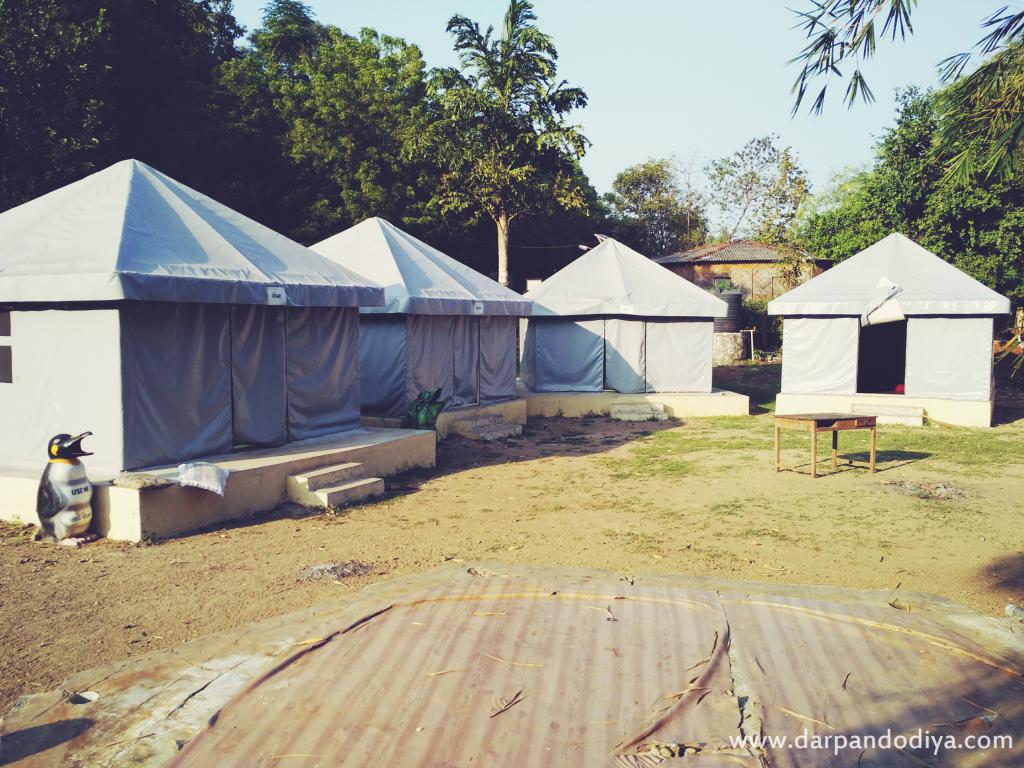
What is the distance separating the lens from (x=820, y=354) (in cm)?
1655

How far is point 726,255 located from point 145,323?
33.3 metres

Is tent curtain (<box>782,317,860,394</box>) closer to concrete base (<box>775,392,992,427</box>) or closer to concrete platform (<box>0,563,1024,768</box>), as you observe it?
concrete base (<box>775,392,992,427</box>)

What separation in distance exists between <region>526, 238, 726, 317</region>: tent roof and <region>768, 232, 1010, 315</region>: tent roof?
6.36 ft

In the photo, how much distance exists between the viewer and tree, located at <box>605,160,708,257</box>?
43.0m

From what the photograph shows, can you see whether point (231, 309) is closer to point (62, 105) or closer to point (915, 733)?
point (915, 733)

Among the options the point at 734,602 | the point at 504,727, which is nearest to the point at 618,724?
the point at 504,727

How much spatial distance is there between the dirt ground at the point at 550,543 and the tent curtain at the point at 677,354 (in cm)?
587

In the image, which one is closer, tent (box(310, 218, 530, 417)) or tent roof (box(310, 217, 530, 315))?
tent roof (box(310, 217, 530, 315))

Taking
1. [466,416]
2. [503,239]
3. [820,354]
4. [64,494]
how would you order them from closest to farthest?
[64,494]
[466,416]
[820,354]
[503,239]

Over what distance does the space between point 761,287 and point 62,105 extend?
1171 inches

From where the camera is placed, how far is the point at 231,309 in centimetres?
891

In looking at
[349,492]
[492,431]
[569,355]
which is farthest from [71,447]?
[569,355]

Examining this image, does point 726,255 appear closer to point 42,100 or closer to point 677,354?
point 677,354

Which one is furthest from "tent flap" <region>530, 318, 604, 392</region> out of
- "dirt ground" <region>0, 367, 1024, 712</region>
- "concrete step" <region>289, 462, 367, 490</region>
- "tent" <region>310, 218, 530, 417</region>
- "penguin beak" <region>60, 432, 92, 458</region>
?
"penguin beak" <region>60, 432, 92, 458</region>
